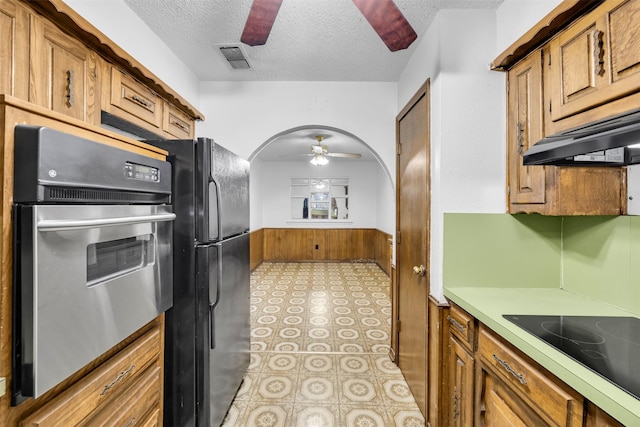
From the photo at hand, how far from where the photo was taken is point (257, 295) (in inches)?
180

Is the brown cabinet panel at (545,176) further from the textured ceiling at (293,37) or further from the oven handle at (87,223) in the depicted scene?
Answer: the oven handle at (87,223)

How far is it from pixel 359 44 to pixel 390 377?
2.55m

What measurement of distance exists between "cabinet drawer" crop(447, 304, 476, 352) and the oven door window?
1.50 meters

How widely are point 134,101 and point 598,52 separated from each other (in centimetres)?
224

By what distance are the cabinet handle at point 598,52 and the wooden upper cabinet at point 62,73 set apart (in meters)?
2.15

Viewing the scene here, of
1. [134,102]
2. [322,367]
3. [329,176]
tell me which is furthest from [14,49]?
[329,176]

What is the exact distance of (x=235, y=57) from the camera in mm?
2252

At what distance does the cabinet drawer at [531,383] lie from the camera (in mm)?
885

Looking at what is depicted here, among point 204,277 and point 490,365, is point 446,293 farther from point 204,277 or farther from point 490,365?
point 204,277

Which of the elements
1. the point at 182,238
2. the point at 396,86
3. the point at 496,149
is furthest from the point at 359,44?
the point at 182,238

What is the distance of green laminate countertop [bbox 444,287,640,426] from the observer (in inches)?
29.5

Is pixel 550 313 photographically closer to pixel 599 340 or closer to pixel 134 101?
pixel 599 340

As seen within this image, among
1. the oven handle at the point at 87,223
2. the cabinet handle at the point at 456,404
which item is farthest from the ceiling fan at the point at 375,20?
the cabinet handle at the point at 456,404

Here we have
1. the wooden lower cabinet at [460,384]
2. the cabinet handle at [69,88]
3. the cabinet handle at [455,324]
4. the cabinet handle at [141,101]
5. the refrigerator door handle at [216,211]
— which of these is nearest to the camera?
the cabinet handle at [69,88]
